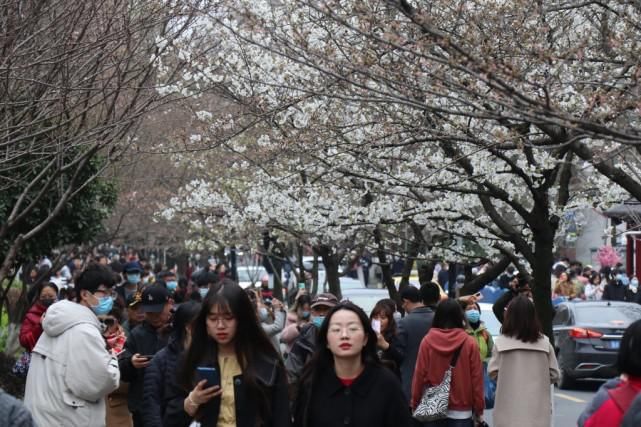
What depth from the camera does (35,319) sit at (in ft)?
38.7

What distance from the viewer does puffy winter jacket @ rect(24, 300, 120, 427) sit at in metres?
7.96

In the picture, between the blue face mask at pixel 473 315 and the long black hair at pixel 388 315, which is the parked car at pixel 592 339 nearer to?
the blue face mask at pixel 473 315

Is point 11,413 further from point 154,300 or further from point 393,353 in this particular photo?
A: point 393,353

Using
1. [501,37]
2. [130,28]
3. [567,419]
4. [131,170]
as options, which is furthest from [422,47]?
[131,170]

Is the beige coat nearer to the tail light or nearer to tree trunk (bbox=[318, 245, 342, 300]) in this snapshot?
the tail light

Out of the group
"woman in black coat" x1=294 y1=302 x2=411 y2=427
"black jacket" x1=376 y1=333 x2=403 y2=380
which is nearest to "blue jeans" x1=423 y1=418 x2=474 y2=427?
"black jacket" x1=376 y1=333 x2=403 y2=380

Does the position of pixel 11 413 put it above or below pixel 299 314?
below

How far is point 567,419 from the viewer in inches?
627

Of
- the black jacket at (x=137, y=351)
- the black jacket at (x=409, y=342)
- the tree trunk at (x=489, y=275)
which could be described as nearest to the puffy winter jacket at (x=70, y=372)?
the black jacket at (x=137, y=351)

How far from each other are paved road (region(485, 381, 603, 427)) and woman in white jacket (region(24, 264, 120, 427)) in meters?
8.37

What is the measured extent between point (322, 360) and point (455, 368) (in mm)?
3306

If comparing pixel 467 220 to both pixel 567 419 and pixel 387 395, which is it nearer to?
A: pixel 567 419

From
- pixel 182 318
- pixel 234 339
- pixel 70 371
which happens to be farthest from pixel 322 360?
pixel 70 371

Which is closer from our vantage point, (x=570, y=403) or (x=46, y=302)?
(x=46, y=302)
